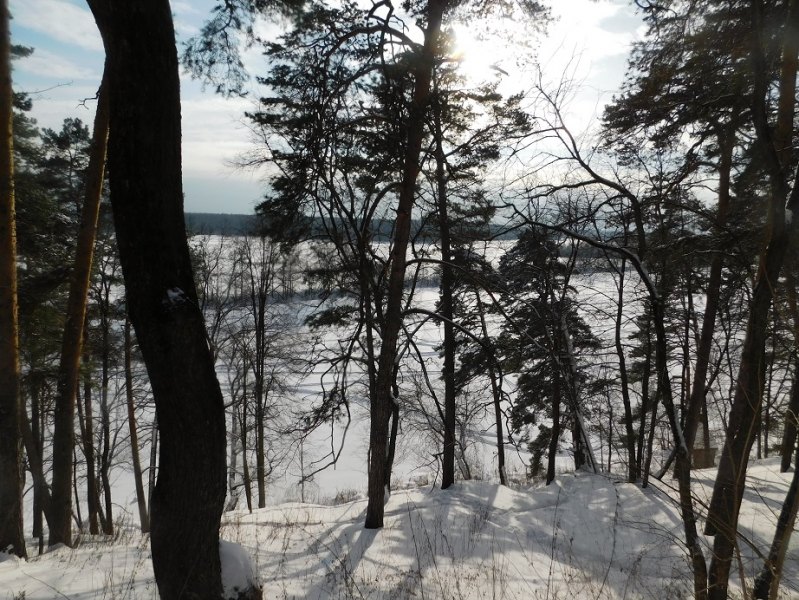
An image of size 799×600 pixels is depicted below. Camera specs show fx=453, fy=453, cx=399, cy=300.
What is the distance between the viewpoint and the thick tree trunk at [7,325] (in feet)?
19.1

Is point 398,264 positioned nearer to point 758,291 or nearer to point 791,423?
point 758,291

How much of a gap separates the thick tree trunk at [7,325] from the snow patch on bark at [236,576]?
14.8 ft

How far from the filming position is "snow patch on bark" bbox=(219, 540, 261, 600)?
3.04 meters

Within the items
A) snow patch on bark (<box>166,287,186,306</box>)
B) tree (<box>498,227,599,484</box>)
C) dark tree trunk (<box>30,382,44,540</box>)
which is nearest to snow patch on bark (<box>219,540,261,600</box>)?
snow patch on bark (<box>166,287,186,306</box>)

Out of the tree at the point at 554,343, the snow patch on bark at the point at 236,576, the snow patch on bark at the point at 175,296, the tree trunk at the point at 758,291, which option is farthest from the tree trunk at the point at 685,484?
the tree at the point at 554,343

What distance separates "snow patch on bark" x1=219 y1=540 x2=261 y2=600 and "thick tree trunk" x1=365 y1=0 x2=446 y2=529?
3.14 m

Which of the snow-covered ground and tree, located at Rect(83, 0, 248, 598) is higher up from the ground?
tree, located at Rect(83, 0, 248, 598)

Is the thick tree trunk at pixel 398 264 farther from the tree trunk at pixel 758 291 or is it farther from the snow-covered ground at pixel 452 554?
the tree trunk at pixel 758 291

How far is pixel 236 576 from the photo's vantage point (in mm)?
3092

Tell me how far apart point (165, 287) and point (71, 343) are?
5.65 metres

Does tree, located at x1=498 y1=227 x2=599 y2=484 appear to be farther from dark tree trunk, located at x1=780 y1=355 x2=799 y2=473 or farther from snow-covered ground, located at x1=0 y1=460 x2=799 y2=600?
dark tree trunk, located at x1=780 y1=355 x2=799 y2=473

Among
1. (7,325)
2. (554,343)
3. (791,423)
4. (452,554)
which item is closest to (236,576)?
(452,554)

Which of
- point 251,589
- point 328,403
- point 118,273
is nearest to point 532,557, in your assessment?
point 328,403

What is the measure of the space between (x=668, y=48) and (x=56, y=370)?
426 inches
